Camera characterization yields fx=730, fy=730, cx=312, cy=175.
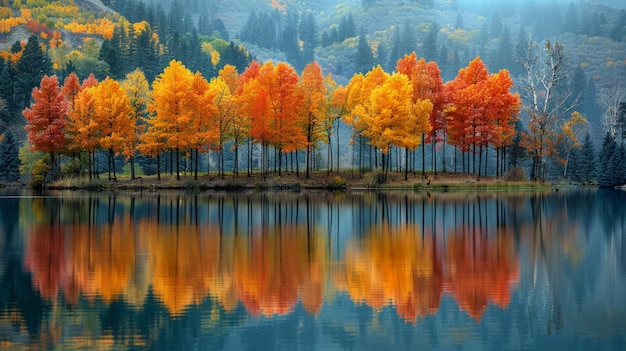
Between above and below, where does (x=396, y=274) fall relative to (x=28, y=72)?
below

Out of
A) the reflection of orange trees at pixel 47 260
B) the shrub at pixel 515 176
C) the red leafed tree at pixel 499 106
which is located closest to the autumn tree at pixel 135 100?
the red leafed tree at pixel 499 106

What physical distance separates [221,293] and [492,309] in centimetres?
698

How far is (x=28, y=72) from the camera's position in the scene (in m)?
112

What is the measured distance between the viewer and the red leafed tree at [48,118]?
75.1 m

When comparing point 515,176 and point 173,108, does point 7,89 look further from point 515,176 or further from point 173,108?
point 515,176

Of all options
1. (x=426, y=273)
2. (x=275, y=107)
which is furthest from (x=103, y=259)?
(x=275, y=107)

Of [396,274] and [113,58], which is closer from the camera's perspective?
[396,274]

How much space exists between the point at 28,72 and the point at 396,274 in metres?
103

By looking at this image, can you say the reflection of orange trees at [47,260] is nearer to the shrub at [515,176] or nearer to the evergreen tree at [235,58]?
the shrub at [515,176]

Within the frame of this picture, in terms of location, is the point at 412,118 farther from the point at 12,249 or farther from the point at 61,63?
the point at 61,63

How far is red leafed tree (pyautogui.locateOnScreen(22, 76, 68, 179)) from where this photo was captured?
75.1 m

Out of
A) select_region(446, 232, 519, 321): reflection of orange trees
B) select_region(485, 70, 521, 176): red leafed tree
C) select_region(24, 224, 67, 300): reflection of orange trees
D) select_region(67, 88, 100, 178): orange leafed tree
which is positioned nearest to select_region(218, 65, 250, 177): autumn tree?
select_region(67, 88, 100, 178): orange leafed tree

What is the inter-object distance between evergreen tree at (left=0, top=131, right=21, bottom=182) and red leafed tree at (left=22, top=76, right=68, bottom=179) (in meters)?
15.1

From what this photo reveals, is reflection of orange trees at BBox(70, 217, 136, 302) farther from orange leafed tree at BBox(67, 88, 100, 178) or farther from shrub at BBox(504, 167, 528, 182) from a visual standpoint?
shrub at BBox(504, 167, 528, 182)
